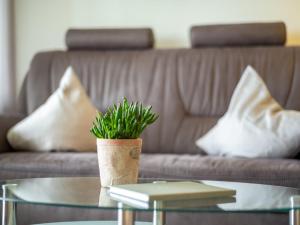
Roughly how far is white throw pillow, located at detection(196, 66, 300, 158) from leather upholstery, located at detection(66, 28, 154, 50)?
1.84 ft

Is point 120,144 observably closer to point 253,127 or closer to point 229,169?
point 229,169

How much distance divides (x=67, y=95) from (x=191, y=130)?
613mm

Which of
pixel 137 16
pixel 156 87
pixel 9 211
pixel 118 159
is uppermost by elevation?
pixel 137 16

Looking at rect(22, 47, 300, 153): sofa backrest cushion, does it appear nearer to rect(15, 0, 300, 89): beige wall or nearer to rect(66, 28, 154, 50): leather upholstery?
rect(66, 28, 154, 50): leather upholstery

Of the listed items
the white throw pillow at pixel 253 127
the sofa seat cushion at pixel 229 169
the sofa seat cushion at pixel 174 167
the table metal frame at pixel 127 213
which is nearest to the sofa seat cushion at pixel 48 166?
the sofa seat cushion at pixel 174 167

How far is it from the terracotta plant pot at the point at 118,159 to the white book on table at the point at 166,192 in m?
0.10

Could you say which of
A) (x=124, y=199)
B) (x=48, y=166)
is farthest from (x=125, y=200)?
(x=48, y=166)

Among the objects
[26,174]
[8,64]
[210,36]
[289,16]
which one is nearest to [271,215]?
[26,174]

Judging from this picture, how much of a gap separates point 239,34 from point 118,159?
1465 millimetres

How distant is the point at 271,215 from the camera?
6.96ft

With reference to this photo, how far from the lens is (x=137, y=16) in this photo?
3471 millimetres

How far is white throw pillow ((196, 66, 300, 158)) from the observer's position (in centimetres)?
252

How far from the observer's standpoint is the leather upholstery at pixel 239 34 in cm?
295

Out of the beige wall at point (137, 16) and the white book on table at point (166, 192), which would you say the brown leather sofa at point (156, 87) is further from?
the white book on table at point (166, 192)
